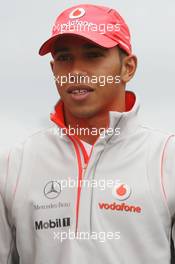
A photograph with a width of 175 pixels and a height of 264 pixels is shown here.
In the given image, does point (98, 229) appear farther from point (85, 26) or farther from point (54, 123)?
point (85, 26)

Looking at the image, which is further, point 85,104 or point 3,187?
point 3,187

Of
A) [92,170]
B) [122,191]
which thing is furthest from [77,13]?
[122,191]

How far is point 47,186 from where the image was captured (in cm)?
523

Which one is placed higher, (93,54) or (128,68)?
(93,54)

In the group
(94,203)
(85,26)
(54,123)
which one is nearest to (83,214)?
(94,203)

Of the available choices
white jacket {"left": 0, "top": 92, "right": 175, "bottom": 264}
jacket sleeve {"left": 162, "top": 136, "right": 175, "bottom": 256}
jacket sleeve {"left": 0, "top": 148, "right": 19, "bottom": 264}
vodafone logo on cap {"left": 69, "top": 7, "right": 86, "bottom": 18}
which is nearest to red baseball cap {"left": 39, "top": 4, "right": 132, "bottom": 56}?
vodafone logo on cap {"left": 69, "top": 7, "right": 86, "bottom": 18}

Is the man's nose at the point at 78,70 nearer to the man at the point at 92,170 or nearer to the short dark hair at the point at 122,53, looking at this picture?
the man at the point at 92,170

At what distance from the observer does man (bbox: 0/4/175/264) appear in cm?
499

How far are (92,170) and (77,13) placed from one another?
1222 mm

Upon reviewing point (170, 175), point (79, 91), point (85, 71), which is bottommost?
point (170, 175)

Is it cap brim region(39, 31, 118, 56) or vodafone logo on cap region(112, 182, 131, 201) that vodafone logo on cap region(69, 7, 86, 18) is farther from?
vodafone logo on cap region(112, 182, 131, 201)

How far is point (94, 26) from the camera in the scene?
515 cm

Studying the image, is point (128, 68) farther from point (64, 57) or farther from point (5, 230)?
point (5, 230)

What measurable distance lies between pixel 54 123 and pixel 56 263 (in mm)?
1089
